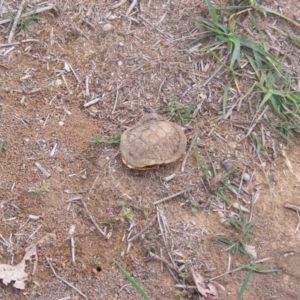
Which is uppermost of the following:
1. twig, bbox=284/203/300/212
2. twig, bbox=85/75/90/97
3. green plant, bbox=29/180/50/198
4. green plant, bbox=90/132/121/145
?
twig, bbox=85/75/90/97

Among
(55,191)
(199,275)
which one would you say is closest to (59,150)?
(55,191)

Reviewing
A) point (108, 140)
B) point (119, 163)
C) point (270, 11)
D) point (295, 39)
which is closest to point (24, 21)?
point (108, 140)

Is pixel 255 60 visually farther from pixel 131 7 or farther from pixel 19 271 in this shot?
pixel 19 271

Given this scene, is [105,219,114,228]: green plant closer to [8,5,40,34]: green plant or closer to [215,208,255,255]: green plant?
[215,208,255,255]: green plant

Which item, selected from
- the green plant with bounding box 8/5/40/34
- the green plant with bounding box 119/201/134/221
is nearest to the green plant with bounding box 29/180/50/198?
the green plant with bounding box 119/201/134/221

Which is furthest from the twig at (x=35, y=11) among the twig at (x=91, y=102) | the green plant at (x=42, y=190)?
the green plant at (x=42, y=190)

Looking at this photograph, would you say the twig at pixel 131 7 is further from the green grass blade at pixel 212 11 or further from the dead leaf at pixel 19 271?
the dead leaf at pixel 19 271

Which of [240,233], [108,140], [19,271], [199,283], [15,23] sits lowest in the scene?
[19,271]

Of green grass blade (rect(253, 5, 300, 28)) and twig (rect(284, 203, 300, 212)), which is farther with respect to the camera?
green grass blade (rect(253, 5, 300, 28))
